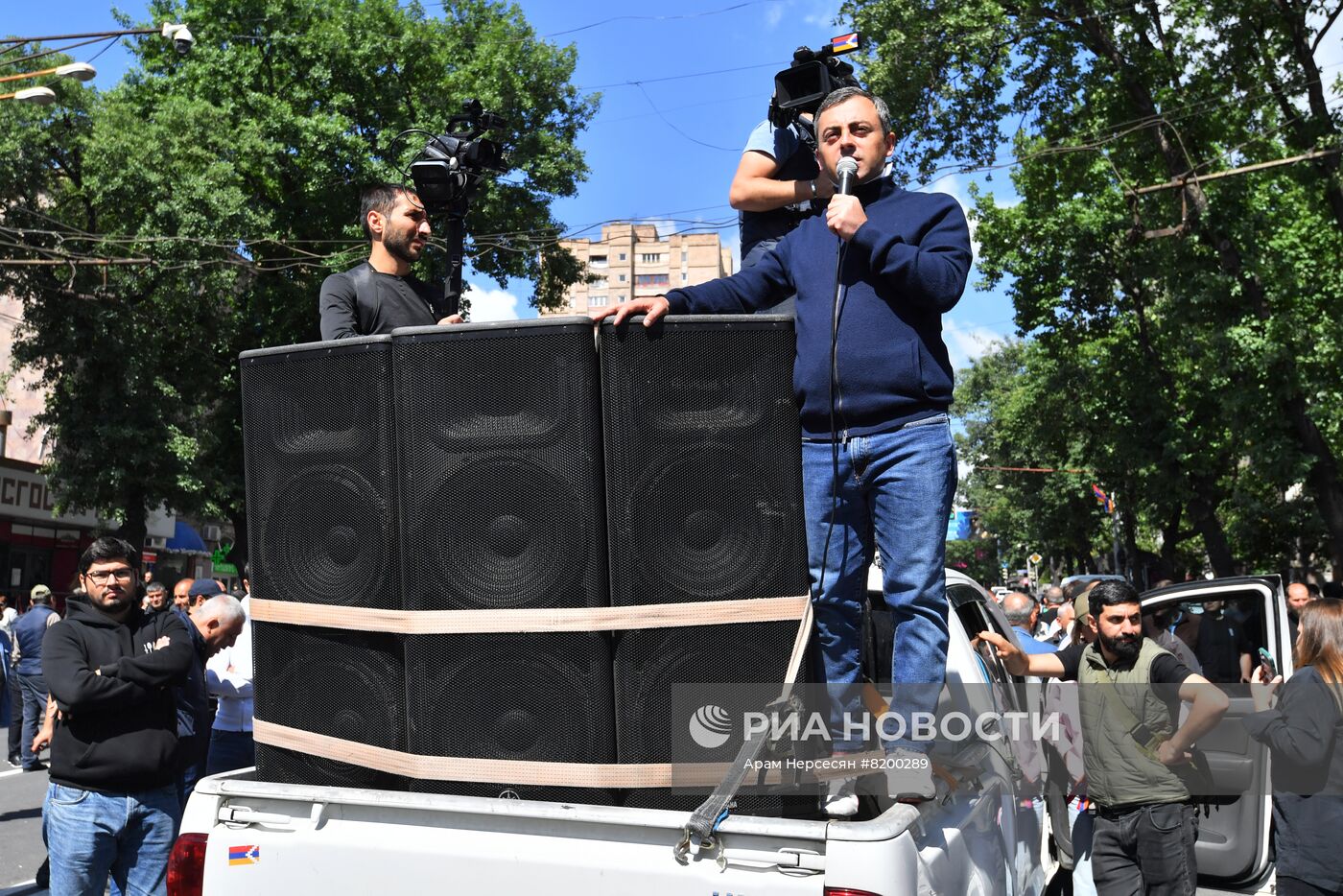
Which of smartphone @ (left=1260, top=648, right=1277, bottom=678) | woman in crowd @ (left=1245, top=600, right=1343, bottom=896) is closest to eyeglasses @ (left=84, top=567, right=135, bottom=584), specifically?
woman in crowd @ (left=1245, top=600, right=1343, bottom=896)

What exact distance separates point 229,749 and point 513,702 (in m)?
4.06

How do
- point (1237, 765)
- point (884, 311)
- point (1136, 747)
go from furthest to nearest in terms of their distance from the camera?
point (1237, 765) < point (1136, 747) < point (884, 311)

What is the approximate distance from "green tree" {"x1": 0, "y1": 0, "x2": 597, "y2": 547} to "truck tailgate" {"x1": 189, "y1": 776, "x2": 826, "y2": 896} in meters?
18.6

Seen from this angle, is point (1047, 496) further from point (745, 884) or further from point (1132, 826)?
point (745, 884)

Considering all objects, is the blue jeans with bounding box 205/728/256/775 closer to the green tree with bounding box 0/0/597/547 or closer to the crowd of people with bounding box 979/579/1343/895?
the crowd of people with bounding box 979/579/1343/895

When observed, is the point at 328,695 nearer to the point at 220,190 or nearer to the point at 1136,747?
the point at 1136,747

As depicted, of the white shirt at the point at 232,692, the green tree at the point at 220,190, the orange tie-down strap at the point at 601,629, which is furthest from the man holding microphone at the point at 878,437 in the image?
the green tree at the point at 220,190

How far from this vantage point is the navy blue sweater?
3131 mm

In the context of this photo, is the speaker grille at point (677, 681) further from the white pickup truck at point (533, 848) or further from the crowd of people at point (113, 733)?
the crowd of people at point (113, 733)

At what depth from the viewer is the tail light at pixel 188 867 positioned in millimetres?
3037

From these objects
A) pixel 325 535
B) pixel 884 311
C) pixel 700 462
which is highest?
pixel 884 311

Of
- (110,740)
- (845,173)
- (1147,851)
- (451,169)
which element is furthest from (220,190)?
(845,173)

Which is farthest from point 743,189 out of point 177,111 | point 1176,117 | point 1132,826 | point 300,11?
point 300,11

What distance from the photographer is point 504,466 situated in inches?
116
